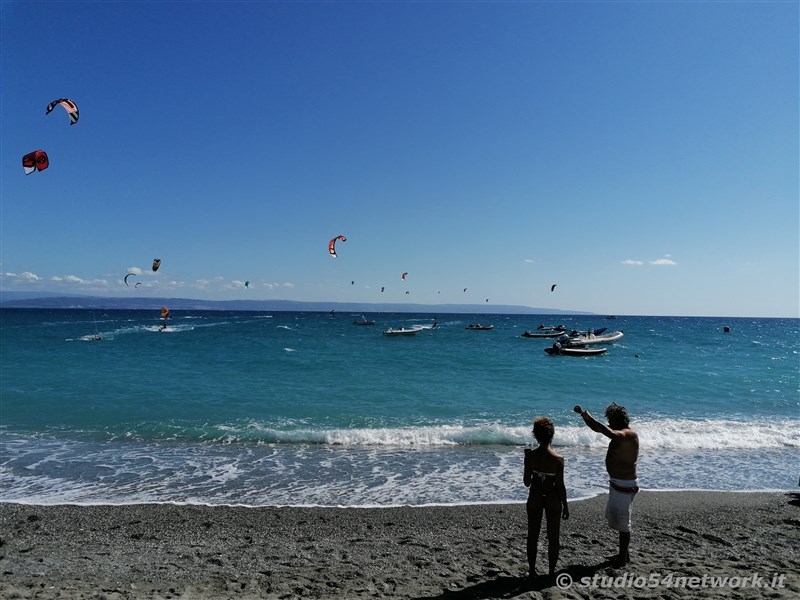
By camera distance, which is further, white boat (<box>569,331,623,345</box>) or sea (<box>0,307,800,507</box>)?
white boat (<box>569,331,623,345</box>)

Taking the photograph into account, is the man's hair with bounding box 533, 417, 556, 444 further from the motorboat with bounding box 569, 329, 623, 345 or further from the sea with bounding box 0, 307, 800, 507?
the motorboat with bounding box 569, 329, 623, 345

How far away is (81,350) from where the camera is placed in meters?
36.5

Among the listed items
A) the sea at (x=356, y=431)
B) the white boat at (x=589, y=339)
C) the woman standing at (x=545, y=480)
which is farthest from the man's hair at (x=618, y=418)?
the white boat at (x=589, y=339)

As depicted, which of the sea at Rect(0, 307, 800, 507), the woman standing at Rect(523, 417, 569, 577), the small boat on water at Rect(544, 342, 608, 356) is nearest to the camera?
the woman standing at Rect(523, 417, 569, 577)

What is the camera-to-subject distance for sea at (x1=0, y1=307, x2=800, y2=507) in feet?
29.3

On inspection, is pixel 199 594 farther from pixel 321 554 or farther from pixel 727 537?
pixel 727 537

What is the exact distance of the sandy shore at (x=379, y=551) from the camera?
503 cm

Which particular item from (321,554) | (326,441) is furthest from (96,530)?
(326,441)

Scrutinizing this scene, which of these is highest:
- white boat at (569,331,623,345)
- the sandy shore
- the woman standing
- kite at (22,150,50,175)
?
kite at (22,150,50,175)

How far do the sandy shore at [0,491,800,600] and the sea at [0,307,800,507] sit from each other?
0.76 metres

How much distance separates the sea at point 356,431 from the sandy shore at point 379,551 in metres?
0.76

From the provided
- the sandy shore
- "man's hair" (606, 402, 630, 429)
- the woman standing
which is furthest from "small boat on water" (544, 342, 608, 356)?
the woman standing

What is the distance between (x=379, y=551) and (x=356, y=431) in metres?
7.17

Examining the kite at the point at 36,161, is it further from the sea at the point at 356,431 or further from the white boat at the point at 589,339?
the white boat at the point at 589,339
